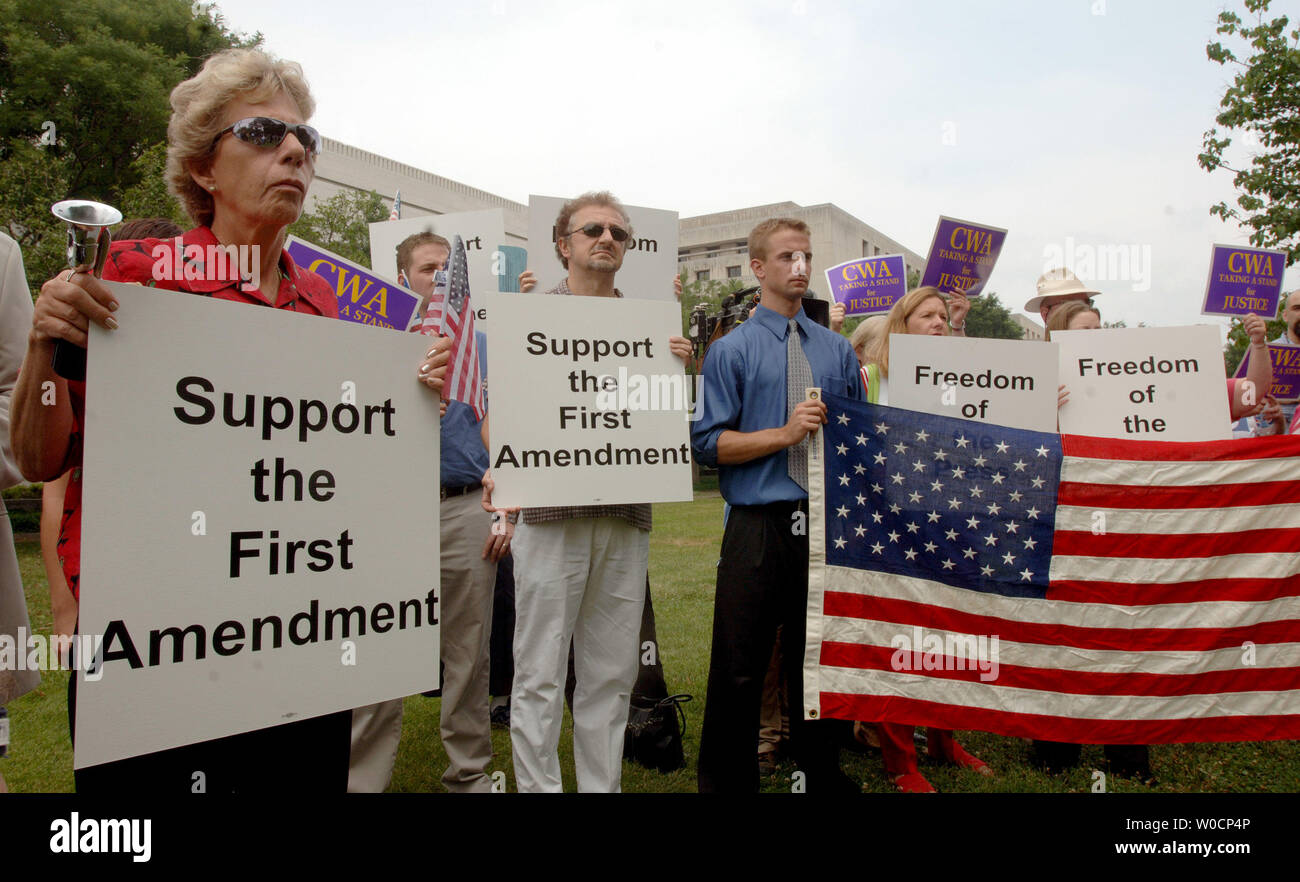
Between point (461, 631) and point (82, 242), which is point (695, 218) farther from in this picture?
point (82, 242)

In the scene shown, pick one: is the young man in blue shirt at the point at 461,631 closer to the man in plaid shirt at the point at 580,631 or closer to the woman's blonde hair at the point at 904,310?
the man in plaid shirt at the point at 580,631

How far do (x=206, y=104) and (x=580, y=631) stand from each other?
235cm

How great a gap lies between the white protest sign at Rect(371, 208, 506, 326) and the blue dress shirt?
1655 mm

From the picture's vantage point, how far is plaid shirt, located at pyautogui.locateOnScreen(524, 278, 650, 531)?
3385 millimetres

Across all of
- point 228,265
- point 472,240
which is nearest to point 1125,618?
point 228,265

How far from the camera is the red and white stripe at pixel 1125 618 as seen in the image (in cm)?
368

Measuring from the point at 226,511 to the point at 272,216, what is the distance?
0.73 meters

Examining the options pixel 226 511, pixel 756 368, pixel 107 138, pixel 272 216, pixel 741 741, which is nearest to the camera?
pixel 226 511

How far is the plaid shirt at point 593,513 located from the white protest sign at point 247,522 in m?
1.08

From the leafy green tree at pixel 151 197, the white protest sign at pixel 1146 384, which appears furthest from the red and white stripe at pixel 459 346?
the leafy green tree at pixel 151 197

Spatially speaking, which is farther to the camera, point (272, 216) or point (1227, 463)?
point (1227, 463)
